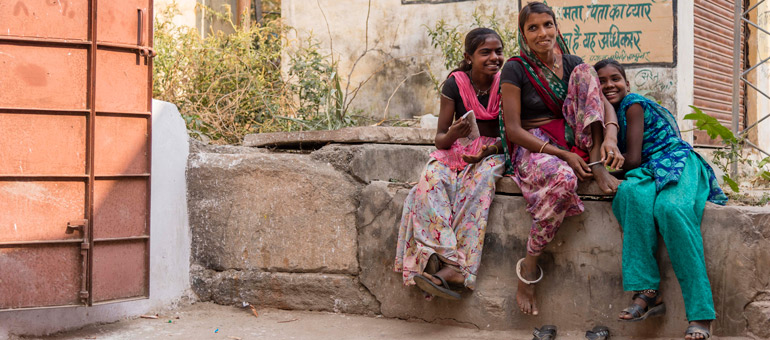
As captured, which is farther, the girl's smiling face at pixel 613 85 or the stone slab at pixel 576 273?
the girl's smiling face at pixel 613 85

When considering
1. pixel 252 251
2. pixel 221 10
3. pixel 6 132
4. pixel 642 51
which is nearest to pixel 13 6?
pixel 6 132

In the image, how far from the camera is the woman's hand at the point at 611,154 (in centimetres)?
325

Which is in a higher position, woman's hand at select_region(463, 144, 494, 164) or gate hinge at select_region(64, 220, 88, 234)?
woman's hand at select_region(463, 144, 494, 164)

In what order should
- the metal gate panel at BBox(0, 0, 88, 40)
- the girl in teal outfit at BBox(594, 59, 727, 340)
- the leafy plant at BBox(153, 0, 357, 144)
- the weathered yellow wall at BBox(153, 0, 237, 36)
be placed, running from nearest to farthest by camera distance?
the girl in teal outfit at BBox(594, 59, 727, 340)
the metal gate panel at BBox(0, 0, 88, 40)
the leafy plant at BBox(153, 0, 357, 144)
the weathered yellow wall at BBox(153, 0, 237, 36)

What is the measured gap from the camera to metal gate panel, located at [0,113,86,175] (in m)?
3.47

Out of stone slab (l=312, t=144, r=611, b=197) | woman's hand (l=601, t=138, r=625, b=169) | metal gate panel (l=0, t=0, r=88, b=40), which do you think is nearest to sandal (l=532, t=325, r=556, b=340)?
woman's hand (l=601, t=138, r=625, b=169)

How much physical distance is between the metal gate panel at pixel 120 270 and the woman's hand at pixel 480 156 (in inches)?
74.0

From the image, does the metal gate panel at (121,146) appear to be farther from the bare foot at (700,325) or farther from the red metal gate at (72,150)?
the bare foot at (700,325)

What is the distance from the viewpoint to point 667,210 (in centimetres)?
309

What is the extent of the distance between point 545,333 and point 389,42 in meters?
4.17

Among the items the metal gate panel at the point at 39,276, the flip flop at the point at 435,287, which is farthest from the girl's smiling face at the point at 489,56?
the metal gate panel at the point at 39,276

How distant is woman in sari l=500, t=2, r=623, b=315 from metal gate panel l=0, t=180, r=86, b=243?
7.62ft

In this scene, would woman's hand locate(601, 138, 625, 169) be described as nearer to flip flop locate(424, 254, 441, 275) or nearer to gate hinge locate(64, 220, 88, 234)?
flip flop locate(424, 254, 441, 275)

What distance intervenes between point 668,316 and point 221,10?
990 centimetres
